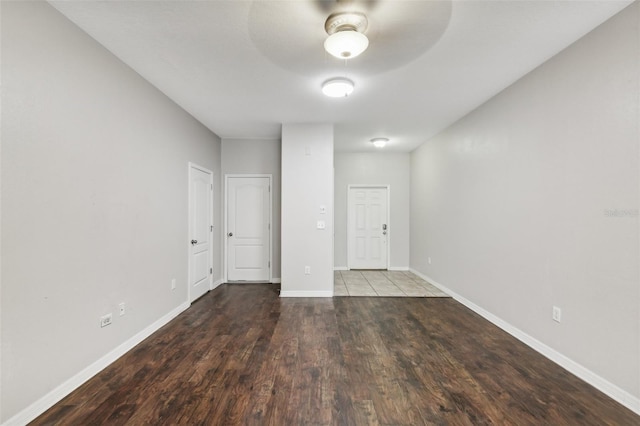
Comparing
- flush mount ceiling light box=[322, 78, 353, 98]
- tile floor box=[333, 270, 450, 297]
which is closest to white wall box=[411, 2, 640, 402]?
tile floor box=[333, 270, 450, 297]

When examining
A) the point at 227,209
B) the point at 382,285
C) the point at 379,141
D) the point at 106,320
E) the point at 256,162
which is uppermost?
the point at 379,141

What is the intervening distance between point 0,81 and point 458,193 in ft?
15.7

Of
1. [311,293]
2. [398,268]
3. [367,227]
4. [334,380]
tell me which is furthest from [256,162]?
[334,380]

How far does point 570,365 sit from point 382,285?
2.96 m

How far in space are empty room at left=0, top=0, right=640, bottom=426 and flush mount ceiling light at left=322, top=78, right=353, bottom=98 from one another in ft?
0.07

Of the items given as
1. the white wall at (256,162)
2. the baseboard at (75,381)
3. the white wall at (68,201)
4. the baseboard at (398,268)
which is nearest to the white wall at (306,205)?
the white wall at (256,162)

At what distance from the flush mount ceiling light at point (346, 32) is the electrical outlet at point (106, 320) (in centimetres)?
286

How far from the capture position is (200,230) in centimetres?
443

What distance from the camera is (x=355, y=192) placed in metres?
6.62

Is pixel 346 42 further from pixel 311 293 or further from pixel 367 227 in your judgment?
pixel 367 227

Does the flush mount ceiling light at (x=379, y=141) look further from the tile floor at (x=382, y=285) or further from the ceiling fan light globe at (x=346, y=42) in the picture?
the ceiling fan light globe at (x=346, y=42)

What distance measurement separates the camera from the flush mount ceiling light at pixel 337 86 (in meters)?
2.94

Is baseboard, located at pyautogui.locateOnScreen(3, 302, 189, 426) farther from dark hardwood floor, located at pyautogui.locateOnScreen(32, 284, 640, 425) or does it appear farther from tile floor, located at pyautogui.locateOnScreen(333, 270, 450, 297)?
tile floor, located at pyautogui.locateOnScreen(333, 270, 450, 297)

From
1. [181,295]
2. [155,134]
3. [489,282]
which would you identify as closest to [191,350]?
[181,295]
